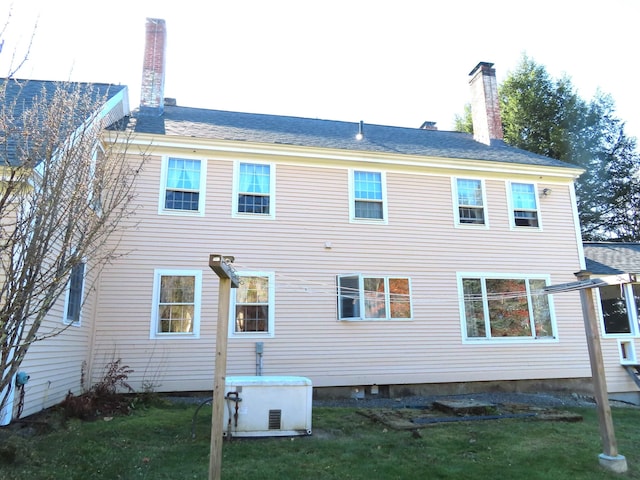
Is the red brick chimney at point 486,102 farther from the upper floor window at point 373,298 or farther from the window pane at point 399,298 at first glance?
the upper floor window at point 373,298

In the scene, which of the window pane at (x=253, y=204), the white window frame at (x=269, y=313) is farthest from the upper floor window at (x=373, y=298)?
the window pane at (x=253, y=204)

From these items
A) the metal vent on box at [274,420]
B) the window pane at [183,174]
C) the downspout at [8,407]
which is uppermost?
the window pane at [183,174]

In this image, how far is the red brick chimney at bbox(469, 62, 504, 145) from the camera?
14.3 metres

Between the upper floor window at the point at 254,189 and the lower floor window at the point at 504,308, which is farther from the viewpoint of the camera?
the lower floor window at the point at 504,308

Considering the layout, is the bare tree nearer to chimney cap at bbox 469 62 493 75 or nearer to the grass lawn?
the grass lawn

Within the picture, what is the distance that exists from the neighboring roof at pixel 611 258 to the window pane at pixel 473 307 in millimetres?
3130

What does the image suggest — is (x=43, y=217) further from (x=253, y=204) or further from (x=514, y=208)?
(x=514, y=208)

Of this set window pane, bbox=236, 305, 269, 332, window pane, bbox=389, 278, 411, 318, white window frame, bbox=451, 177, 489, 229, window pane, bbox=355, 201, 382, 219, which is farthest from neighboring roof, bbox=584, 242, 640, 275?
window pane, bbox=236, 305, 269, 332

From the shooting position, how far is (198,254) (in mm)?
9828

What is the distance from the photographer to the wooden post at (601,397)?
5.37 metres

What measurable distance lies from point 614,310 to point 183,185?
1190 centimetres

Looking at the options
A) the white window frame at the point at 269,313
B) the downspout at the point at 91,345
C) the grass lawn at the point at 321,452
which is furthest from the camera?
the white window frame at the point at 269,313

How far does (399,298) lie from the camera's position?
10719 millimetres

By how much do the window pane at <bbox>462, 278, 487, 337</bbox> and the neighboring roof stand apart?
313 centimetres
